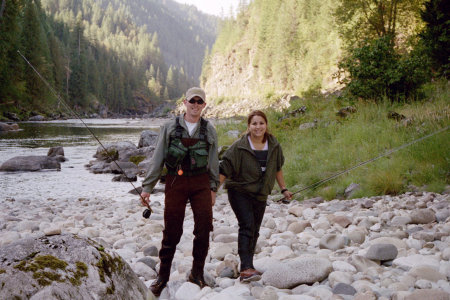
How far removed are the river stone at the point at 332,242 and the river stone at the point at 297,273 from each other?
3.15 ft

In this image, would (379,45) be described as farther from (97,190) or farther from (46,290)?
(46,290)

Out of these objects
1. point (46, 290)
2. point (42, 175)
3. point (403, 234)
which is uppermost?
point (46, 290)

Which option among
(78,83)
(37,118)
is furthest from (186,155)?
(78,83)

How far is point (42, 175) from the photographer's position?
1337 cm

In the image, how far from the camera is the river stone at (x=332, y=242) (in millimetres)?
4255

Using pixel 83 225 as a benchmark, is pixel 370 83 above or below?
above

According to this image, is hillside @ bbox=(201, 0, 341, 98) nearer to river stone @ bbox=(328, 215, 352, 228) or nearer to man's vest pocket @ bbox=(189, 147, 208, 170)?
river stone @ bbox=(328, 215, 352, 228)

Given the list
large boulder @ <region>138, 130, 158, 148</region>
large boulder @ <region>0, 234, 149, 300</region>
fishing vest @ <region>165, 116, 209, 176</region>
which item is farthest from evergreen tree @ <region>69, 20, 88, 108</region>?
large boulder @ <region>0, 234, 149, 300</region>

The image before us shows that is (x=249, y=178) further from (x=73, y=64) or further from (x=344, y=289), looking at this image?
(x=73, y=64)

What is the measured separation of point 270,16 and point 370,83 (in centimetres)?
4989

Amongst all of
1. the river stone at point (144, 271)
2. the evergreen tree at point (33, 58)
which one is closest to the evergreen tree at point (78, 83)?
the evergreen tree at point (33, 58)

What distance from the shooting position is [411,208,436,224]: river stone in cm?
476

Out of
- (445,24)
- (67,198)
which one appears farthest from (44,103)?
(445,24)

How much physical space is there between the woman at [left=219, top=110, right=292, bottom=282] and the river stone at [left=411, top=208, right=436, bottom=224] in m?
2.30
